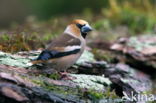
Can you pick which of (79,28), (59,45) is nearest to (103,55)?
(79,28)

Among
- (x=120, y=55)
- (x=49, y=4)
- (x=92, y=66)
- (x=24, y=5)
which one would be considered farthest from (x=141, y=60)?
(x=24, y=5)

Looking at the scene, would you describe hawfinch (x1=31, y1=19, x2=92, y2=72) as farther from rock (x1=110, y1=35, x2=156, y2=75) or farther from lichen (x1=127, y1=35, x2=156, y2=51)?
lichen (x1=127, y1=35, x2=156, y2=51)

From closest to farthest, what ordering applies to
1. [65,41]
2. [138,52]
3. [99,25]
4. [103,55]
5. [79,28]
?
[65,41] → [79,28] → [103,55] → [138,52] → [99,25]

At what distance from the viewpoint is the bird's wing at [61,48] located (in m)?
6.46

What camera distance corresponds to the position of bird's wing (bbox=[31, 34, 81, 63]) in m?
6.46

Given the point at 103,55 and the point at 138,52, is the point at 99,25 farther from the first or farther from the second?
the point at 103,55

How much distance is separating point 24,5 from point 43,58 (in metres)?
14.2

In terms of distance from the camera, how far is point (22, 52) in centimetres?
741

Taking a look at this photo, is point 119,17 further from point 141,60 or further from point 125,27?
point 141,60

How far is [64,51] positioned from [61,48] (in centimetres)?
6

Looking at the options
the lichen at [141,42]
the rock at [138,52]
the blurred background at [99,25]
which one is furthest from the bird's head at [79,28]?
the lichen at [141,42]

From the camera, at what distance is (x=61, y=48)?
662 cm

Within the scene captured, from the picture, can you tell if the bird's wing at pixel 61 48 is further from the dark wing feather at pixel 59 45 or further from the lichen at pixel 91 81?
the lichen at pixel 91 81

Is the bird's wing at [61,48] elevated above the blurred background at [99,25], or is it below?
below
